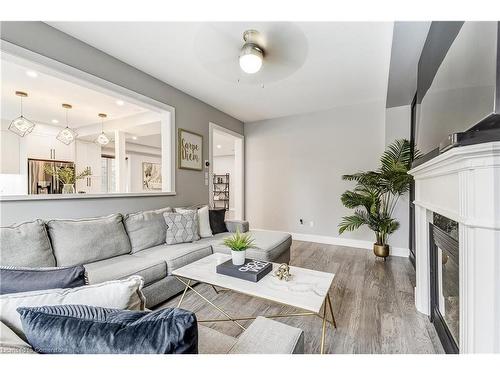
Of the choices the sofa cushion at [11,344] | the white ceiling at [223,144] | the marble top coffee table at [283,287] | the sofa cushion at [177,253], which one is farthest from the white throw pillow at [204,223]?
the white ceiling at [223,144]

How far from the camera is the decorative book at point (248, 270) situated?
1577 millimetres

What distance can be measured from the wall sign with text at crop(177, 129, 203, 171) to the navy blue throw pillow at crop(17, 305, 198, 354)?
2.80 meters

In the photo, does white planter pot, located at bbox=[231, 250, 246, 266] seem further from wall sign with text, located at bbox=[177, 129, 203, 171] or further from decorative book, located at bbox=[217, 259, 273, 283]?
wall sign with text, located at bbox=[177, 129, 203, 171]

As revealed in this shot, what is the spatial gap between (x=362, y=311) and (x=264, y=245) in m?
1.07

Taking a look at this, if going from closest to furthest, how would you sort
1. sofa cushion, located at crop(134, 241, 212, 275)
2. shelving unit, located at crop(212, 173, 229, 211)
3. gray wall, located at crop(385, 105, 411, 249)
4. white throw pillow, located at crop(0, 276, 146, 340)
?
white throw pillow, located at crop(0, 276, 146, 340) → sofa cushion, located at crop(134, 241, 212, 275) → gray wall, located at crop(385, 105, 411, 249) → shelving unit, located at crop(212, 173, 229, 211)

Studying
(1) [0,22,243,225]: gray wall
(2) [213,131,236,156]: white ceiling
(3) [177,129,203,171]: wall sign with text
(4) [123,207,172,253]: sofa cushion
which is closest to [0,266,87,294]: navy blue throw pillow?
(1) [0,22,243,225]: gray wall

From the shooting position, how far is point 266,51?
189 cm

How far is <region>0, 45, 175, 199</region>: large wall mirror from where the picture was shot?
256 centimetres

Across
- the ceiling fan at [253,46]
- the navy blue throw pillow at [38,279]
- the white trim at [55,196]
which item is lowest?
the navy blue throw pillow at [38,279]

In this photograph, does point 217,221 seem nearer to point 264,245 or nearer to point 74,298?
point 264,245

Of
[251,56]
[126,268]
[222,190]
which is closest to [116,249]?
[126,268]

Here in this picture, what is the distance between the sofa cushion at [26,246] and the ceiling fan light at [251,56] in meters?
2.09

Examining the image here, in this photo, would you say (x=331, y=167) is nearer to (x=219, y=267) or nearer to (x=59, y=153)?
(x=219, y=267)

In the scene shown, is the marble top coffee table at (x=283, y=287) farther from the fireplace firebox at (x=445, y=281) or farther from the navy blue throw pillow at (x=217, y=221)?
the navy blue throw pillow at (x=217, y=221)
